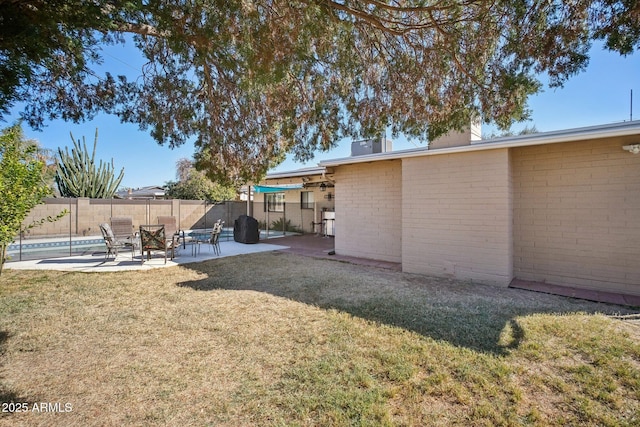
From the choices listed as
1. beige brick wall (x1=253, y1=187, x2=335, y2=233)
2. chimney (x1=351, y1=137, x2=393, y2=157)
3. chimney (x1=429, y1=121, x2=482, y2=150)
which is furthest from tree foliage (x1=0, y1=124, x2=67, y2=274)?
beige brick wall (x1=253, y1=187, x2=335, y2=233)

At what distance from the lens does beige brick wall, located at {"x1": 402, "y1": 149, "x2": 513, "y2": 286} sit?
617cm

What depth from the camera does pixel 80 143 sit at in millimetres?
17750

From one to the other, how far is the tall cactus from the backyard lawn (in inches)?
573

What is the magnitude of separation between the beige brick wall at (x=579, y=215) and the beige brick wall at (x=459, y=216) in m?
0.57

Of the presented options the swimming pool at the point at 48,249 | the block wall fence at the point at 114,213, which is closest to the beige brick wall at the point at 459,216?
the swimming pool at the point at 48,249

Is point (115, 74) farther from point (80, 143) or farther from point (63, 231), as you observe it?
point (80, 143)

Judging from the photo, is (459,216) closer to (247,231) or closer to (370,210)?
(370,210)

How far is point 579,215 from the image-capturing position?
19.5ft

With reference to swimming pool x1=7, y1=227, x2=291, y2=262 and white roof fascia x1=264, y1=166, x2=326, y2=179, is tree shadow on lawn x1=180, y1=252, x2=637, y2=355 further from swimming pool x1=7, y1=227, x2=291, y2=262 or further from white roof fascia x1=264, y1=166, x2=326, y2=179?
white roof fascia x1=264, y1=166, x2=326, y2=179

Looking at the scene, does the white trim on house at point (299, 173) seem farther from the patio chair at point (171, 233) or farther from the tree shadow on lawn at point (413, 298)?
the tree shadow on lawn at point (413, 298)

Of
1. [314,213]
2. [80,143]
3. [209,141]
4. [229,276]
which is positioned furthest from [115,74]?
[80,143]

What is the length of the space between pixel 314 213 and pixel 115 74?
40.6 feet

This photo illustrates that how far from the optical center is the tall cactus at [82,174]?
56.3 ft

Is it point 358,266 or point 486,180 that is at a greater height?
point 486,180
